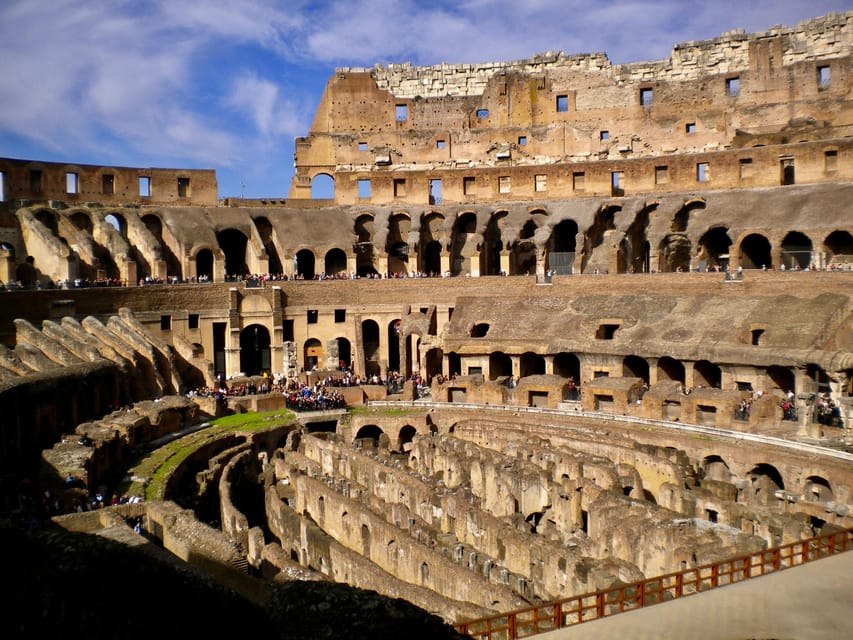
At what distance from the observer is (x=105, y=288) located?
3438cm

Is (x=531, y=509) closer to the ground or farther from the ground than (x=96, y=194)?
closer to the ground

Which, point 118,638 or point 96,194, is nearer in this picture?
point 118,638

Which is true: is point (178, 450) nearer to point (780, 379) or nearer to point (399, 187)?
point (780, 379)

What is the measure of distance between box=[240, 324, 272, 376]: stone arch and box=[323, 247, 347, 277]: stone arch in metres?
5.85

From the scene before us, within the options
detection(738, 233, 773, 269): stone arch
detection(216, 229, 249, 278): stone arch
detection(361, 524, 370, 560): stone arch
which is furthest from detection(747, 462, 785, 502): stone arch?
detection(216, 229, 249, 278): stone arch

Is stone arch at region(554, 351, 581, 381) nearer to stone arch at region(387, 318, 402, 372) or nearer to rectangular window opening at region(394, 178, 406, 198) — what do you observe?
stone arch at region(387, 318, 402, 372)

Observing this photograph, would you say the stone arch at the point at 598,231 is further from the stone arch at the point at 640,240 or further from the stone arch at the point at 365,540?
the stone arch at the point at 365,540

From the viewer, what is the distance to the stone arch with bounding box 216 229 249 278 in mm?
43812

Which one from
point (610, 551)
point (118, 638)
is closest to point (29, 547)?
point (118, 638)

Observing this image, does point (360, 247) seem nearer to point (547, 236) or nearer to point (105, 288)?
point (547, 236)

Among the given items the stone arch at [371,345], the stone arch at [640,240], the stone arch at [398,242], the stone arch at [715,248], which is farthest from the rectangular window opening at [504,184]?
the stone arch at [715,248]

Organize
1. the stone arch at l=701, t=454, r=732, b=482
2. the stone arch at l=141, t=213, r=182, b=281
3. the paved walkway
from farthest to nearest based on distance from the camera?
the stone arch at l=141, t=213, r=182, b=281
the stone arch at l=701, t=454, r=732, b=482
the paved walkway

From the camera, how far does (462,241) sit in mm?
44781

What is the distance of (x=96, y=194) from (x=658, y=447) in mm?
34297
